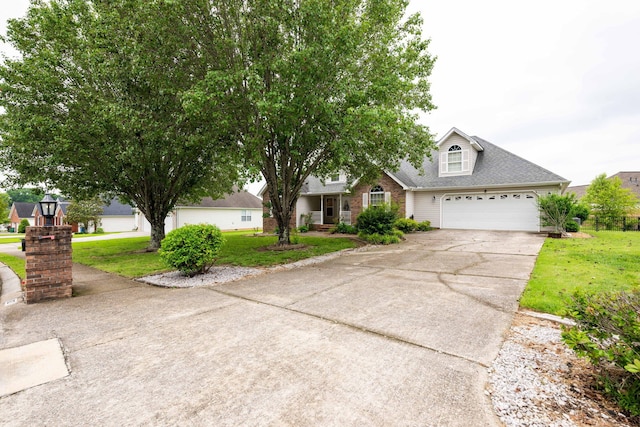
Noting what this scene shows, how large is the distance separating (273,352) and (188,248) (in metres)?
4.64

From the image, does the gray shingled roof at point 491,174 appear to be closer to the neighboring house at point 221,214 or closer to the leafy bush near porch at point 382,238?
the leafy bush near porch at point 382,238

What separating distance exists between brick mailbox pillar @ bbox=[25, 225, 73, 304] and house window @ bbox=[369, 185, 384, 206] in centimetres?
1593

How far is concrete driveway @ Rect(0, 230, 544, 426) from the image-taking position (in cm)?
223

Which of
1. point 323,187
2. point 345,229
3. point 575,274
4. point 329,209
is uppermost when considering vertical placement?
point 323,187

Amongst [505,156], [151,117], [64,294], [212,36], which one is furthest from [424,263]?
[505,156]

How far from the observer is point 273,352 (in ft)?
10.4

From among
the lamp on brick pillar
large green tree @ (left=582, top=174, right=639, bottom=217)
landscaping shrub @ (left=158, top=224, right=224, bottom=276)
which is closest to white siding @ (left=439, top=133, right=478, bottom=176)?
large green tree @ (left=582, top=174, right=639, bottom=217)

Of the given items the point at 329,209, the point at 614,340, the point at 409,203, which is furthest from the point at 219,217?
the point at 614,340

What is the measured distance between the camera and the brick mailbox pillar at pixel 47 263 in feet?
16.7

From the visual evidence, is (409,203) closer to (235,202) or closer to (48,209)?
(48,209)

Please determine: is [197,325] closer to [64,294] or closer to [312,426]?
[312,426]

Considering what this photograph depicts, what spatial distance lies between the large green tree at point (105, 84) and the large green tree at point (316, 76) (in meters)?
0.91

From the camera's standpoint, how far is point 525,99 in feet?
54.7

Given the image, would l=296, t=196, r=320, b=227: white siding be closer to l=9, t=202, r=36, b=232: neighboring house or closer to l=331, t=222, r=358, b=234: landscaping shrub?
l=331, t=222, r=358, b=234: landscaping shrub
